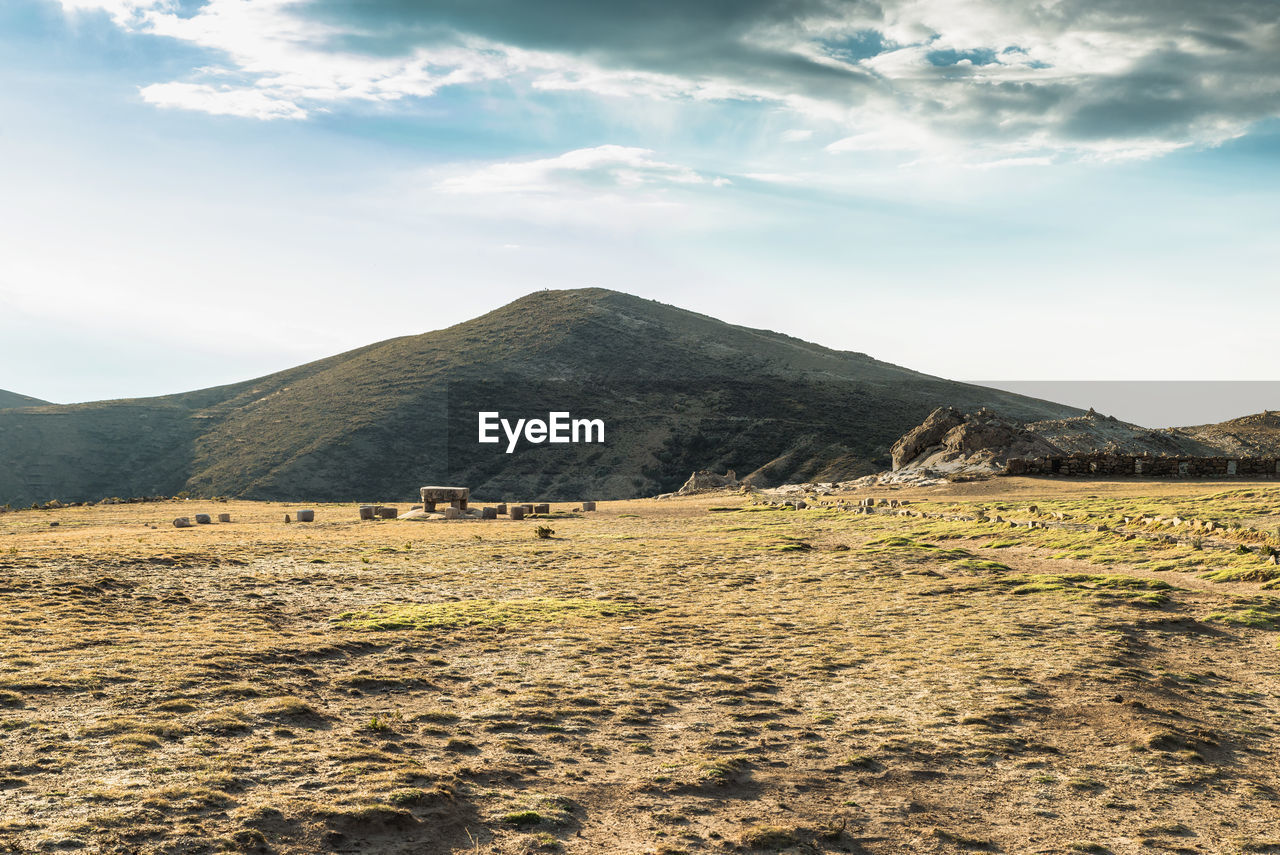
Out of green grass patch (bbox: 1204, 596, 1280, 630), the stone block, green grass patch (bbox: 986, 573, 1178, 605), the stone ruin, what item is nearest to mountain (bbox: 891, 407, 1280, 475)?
the stone ruin

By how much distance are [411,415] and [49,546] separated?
70.7 metres

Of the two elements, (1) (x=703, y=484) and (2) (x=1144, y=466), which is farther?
(1) (x=703, y=484)

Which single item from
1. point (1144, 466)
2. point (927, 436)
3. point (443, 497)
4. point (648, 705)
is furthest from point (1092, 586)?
point (927, 436)

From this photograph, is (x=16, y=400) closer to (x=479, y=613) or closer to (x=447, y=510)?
(x=447, y=510)

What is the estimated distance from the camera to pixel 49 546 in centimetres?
2378

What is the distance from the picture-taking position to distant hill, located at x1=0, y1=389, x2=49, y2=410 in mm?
121375

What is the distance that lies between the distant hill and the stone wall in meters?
122

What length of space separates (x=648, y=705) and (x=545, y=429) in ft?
273

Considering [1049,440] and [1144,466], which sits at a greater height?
[1049,440]

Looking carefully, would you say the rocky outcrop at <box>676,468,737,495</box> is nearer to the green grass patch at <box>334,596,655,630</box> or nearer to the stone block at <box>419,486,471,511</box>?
the stone block at <box>419,486,471,511</box>

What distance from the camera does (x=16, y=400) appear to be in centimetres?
12350

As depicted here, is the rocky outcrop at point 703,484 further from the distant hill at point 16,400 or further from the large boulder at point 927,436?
the distant hill at point 16,400

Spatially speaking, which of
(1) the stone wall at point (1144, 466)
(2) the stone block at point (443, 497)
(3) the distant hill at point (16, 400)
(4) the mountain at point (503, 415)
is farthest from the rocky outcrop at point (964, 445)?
(3) the distant hill at point (16, 400)

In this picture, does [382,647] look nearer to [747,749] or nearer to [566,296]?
[747,749]
